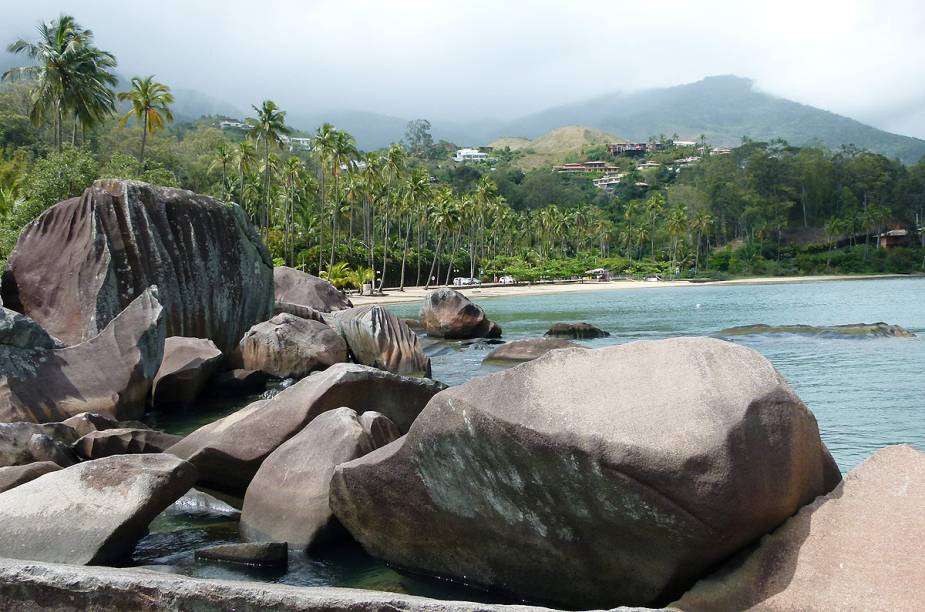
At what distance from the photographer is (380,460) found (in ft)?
19.9

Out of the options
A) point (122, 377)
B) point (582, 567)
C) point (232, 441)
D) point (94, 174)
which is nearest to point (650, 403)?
point (582, 567)

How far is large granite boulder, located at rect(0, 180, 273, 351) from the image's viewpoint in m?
14.6

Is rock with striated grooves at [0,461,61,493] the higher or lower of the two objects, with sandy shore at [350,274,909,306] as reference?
higher

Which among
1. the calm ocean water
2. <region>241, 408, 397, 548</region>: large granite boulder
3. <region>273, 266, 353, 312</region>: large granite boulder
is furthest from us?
<region>273, 266, 353, 312</region>: large granite boulder

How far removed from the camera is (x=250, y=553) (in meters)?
6.27

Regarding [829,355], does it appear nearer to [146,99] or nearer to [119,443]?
→ [119,443]

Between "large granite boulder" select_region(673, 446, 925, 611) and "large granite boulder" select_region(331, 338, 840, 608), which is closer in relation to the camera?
"large granite boulder" select_region(673, 446, 925, 611)

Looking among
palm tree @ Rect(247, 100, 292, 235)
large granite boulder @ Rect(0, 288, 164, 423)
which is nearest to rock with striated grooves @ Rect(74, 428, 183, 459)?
large granite boulder @ Rect(0, 288, 164, 423)

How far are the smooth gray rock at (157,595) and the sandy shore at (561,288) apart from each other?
5309 cm

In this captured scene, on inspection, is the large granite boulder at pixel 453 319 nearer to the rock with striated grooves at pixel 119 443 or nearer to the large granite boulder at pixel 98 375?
the large granite boulder at pixel 98 375

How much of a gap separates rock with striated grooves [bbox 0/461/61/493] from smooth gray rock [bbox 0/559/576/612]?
3147 millimetres

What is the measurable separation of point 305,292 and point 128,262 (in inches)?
623

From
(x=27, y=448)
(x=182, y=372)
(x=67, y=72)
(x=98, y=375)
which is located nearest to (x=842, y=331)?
(x=182, y=372)

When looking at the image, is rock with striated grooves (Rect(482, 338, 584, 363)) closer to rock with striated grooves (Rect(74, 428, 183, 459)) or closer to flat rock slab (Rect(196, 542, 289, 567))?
rock with striated grooves (Rect(74, 428, 183, 459))
